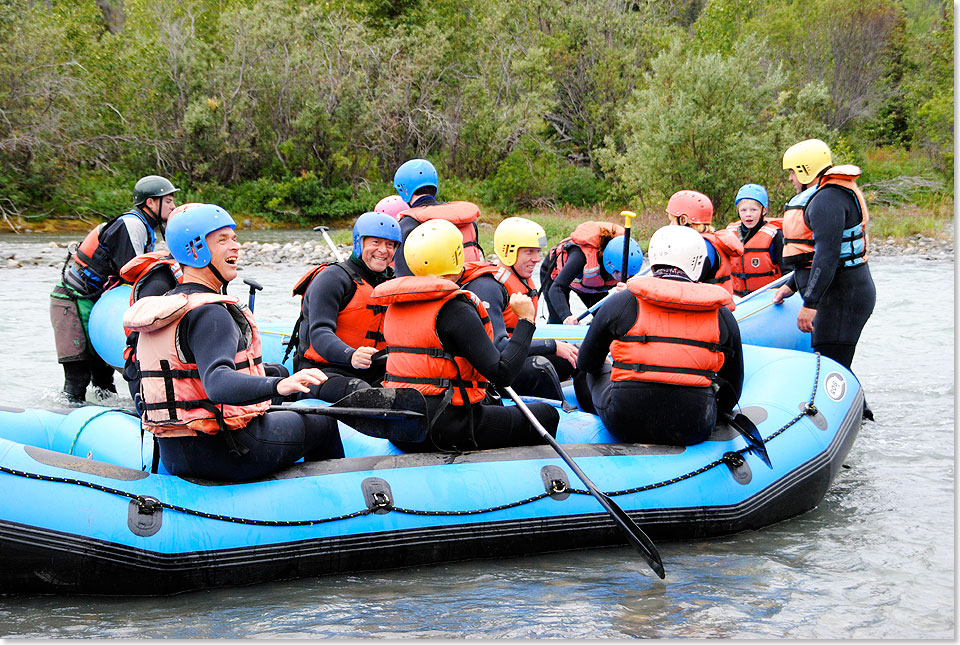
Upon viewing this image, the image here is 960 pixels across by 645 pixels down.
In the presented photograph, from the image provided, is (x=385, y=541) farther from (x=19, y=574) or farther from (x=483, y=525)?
(x=19, y=574)

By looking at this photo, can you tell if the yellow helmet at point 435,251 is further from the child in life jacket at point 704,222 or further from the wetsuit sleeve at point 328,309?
the child in life jacket at point 704,222

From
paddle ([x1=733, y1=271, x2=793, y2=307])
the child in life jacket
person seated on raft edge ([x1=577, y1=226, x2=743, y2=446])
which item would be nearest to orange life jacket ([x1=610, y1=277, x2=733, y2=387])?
person seated on raft edge ([x1=577, y1=226, x2=743, y2=446])

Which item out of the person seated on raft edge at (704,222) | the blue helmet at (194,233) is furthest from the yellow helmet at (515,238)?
the blue helmet at (194,233)

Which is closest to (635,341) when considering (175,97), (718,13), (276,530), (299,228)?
(276,530)

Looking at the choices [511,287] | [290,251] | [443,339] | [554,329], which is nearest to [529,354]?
[511,287]

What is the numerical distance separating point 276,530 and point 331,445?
524 millimetres

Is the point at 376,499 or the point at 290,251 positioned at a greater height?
the point at 376,499

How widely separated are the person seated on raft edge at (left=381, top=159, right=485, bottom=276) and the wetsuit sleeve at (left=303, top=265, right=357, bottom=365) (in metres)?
0.76

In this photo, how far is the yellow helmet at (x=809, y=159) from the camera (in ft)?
17.0

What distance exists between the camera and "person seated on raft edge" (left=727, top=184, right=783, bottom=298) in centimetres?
692

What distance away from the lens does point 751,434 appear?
168 inches

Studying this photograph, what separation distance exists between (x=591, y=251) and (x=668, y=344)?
2.58 metres

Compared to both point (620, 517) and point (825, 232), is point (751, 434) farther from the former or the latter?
point (825, 232)

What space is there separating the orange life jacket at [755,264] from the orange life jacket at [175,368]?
15.0 ft
